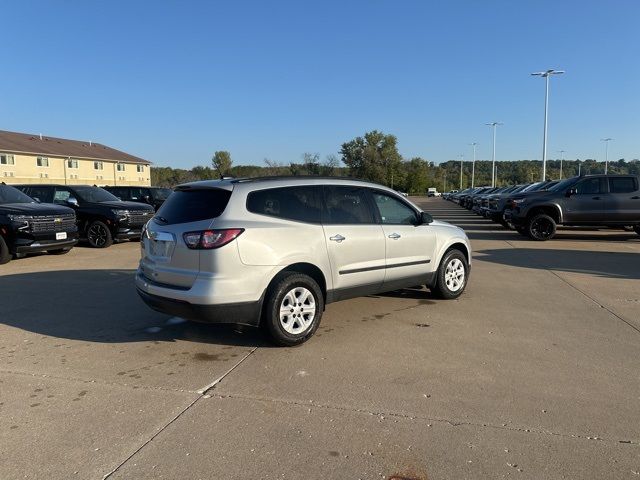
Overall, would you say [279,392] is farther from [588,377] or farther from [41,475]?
[588,377]

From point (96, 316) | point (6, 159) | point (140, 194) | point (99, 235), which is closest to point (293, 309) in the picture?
point (96, 316)

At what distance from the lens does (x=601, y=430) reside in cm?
341

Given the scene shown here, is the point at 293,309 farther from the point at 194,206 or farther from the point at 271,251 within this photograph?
the point at 194,206

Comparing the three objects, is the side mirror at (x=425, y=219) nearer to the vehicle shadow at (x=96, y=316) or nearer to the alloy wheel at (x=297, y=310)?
the alloy wheel at (x=297, y=310)

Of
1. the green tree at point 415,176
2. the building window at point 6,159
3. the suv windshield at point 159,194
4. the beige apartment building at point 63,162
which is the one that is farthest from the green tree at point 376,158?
the suv windshield at point 159,194

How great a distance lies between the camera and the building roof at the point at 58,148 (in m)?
49.4

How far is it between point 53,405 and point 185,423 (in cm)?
114

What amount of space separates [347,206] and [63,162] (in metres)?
56.5

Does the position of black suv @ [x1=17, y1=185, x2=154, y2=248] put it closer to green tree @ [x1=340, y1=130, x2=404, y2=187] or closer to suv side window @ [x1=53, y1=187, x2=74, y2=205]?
suv side window @ [x1=53, y1=187, x2=74, y2=205]

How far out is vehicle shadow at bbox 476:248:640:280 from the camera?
963 cm

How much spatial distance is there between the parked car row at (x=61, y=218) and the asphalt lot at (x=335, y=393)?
404 centimetres

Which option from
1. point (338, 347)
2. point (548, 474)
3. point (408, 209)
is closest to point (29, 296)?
point (338, 347)

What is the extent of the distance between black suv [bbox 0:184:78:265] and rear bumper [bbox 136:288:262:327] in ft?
23.7

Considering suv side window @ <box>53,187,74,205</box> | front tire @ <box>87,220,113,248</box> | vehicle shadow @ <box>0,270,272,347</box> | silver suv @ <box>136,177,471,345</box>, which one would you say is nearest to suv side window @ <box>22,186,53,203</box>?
suv side window @ <box>53,187,74,205</box>
